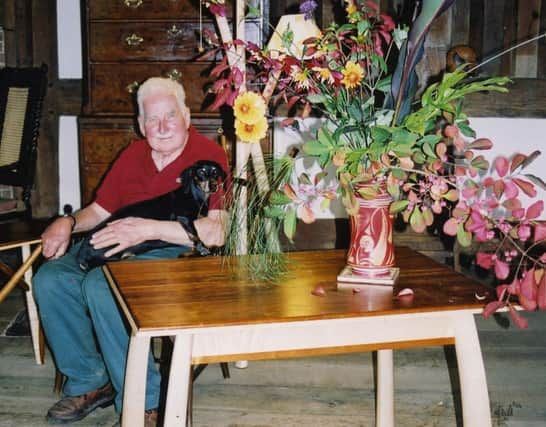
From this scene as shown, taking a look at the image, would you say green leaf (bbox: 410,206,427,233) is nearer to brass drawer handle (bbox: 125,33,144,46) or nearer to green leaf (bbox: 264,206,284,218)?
green leaf (bbox: 264,206,284,218)

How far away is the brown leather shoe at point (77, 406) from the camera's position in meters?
Answer: 2.26

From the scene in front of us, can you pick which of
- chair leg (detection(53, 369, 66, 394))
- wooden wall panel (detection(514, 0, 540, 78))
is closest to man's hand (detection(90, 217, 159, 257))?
chair leg (detection(53, 369, 66, 394))

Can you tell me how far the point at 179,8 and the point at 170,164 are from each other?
1.31 meters

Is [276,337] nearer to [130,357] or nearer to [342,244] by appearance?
[130,357]

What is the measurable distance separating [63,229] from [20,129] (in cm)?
101

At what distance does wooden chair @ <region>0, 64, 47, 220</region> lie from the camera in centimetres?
310

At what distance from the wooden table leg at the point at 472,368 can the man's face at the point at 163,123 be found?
1.18m

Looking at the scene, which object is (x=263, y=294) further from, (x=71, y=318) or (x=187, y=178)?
(x=71, y=318)

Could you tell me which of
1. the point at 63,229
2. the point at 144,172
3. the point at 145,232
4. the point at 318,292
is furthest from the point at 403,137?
the point at 63,229

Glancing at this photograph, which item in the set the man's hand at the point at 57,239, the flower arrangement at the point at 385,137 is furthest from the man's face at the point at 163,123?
the flower arrangement at the point at 385,137

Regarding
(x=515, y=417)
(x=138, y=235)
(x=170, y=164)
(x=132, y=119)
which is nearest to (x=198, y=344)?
(x=138, y=235)

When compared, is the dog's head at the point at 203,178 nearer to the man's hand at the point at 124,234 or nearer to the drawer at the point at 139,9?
the man's hand at the point at 124,234

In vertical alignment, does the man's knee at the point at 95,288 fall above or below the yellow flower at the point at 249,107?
below

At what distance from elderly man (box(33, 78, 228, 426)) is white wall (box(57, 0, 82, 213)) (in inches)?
75.3
